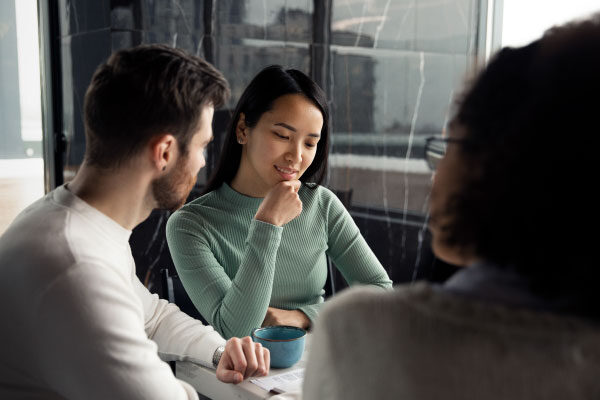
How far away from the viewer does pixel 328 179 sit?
318 cm

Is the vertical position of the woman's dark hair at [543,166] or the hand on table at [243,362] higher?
the woman's dark hair at [543,166]

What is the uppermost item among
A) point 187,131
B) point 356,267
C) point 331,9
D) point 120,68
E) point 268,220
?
point 331,9

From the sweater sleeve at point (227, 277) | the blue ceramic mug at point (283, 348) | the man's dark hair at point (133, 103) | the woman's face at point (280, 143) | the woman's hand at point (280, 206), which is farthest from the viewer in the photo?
the woman's face at point (280, 143)

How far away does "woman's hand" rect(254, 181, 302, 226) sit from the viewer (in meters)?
1.56

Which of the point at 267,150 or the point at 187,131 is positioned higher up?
the point at 187,131

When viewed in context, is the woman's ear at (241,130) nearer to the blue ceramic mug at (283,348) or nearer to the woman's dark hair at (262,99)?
the woman's dark hair at (262,99)

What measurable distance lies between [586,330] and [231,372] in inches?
29.1

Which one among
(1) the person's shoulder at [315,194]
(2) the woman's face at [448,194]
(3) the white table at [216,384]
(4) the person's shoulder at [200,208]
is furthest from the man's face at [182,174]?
(1) the person's shoulder at [315,194]

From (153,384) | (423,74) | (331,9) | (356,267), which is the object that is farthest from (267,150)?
(331,9)

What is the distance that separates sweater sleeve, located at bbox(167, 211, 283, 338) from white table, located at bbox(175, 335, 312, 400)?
0.19 m

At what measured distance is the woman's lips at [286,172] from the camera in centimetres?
170

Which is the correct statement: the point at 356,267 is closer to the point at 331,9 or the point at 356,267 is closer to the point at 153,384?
the point at 153,384

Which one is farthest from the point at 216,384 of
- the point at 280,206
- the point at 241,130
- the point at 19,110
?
the point at 19,110

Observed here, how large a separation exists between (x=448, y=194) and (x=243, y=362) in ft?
2.09
